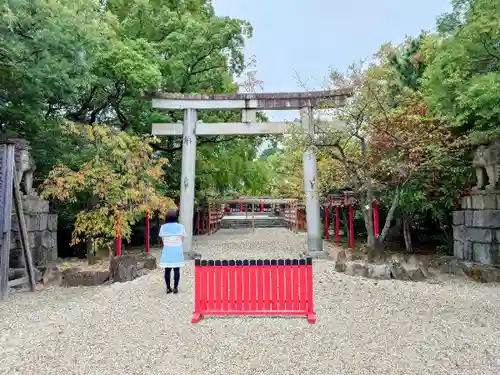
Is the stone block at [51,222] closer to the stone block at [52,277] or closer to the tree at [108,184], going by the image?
the tree at [108,184]

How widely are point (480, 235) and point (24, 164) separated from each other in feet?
32.9

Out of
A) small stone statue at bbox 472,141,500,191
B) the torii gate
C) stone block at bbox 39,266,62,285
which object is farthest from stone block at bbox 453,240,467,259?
stone block at bbox 39,266,62,285

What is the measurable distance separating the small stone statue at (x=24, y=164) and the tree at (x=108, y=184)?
0.37 metres

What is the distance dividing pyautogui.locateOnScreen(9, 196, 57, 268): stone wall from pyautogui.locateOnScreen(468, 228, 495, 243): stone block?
9.83 m

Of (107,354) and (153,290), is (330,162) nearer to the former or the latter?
(153,290)

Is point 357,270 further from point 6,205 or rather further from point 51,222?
point 51,222

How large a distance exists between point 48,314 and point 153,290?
174cm

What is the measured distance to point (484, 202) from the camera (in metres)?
8.98

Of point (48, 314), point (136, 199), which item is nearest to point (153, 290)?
point (48, 314)

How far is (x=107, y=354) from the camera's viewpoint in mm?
4078

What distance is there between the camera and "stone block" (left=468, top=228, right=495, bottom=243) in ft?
28.9

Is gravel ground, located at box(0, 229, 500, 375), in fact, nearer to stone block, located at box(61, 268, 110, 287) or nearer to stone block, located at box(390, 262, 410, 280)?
stone block, located at box(390, 262, 410, 280)

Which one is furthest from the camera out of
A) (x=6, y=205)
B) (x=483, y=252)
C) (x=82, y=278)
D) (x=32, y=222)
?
(x=32, y=222)

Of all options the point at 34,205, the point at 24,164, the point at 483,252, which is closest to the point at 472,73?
the point at 483,252
